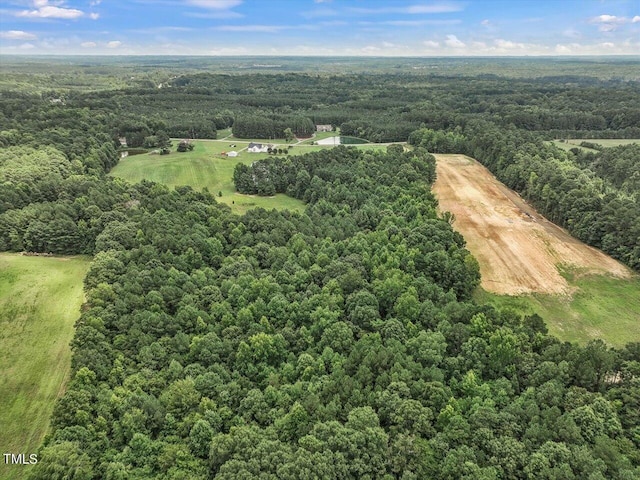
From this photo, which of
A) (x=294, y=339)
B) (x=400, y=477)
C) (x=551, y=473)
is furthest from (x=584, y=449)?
(x=294, y=339)

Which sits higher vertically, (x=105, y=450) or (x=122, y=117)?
(x=122, y=117)

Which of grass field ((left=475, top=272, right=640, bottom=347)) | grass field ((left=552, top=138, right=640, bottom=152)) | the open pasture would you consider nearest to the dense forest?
the open pasture

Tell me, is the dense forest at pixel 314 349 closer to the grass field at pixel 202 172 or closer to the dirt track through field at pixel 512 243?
the dirt track through field at pixel 512 243

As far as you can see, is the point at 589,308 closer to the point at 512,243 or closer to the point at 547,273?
the point at 547,273

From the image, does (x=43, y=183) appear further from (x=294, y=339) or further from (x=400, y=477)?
(x=400, y=477)

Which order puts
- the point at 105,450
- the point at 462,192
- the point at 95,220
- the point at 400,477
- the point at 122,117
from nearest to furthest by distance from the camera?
1. the point at 400,477
2. the point at 105,450
3. the point at 95,220
4. the point at 462,192
5. the point at 122,117

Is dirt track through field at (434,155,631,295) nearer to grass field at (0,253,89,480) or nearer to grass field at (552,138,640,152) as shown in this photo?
grass field at (552,138,640,152)

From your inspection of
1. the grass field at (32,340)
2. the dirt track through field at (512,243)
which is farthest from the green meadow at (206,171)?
the grass field at (32,340)
